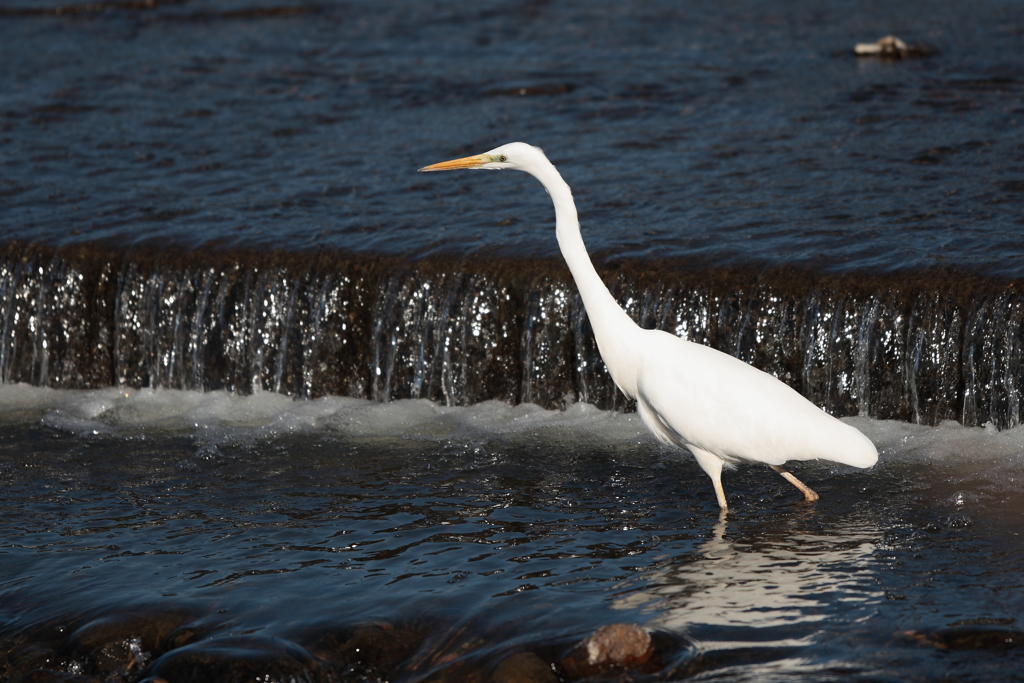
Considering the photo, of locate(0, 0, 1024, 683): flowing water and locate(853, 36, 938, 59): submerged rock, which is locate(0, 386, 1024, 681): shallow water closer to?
locate(0, 0, 1024, 683): flowing water

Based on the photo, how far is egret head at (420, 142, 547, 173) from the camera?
5922 mm

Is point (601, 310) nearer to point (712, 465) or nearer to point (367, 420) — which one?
point (712, 465)

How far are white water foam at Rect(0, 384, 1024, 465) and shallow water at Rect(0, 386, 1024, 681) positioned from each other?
36 millimetres

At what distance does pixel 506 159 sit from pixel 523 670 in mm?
2765

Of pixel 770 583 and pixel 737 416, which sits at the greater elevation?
pixel 737 416

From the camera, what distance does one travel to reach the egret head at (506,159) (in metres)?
5.92

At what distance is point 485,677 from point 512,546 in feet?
3.94

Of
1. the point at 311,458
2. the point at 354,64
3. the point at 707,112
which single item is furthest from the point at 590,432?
the point at 354,64

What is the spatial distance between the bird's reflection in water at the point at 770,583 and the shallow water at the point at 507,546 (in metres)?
0.01

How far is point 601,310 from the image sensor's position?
6.23 meters

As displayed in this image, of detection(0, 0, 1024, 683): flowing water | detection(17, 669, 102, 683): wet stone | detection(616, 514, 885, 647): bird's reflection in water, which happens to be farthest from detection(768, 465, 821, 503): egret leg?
detection(17, 669, 102, 683): wet stone

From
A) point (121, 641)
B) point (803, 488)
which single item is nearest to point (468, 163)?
point (803, 488)

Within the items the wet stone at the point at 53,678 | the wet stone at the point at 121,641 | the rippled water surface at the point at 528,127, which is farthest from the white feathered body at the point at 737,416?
the wet stone at the point at 53,678

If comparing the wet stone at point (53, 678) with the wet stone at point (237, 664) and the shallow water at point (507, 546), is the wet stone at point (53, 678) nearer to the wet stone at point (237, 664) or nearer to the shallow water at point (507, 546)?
the shallow water at point (507, 546)
